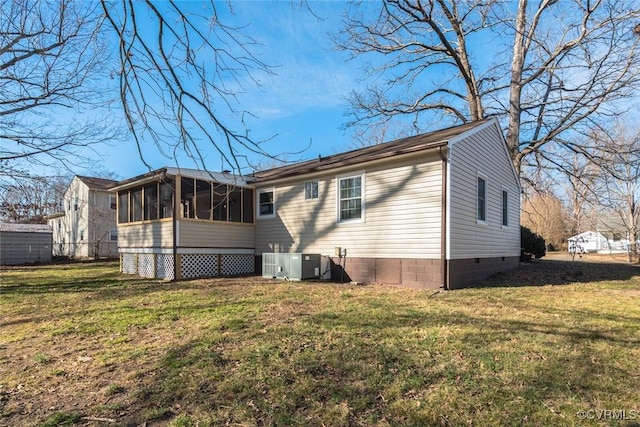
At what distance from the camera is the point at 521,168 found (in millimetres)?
18578

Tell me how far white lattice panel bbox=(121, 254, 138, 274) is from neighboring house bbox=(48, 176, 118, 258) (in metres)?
11.7

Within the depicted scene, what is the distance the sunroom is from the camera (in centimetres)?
1166

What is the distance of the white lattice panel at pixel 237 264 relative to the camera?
42.1 feet

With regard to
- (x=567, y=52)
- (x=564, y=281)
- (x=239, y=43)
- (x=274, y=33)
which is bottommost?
(x=564, y=281)

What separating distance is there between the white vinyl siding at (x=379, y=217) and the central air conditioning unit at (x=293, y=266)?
25.6 inches

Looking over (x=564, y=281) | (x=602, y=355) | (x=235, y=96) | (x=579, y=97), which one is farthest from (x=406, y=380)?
(x=579, y=97)

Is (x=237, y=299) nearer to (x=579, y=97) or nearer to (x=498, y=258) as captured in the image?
(x=498, y=258)

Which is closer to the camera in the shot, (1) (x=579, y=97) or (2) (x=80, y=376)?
(2) (x=80, y=376)

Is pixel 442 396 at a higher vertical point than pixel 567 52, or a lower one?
lower

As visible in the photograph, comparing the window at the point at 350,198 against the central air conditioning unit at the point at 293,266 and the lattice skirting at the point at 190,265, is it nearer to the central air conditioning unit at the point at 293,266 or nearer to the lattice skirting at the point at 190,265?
the central air conditioning unit at the point at 293,266

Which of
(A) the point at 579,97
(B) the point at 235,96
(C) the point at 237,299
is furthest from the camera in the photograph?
(A) the point at 579,97

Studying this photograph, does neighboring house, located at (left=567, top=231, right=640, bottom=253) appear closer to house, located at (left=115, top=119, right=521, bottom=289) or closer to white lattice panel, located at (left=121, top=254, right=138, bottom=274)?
house, located at (left=115, top=119, right=521, bottom=289)

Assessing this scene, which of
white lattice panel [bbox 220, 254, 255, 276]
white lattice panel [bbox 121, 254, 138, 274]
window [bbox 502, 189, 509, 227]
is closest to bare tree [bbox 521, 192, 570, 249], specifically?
window [bbox 502, 189, 509, 227]

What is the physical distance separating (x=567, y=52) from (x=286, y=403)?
1934 centimetres
